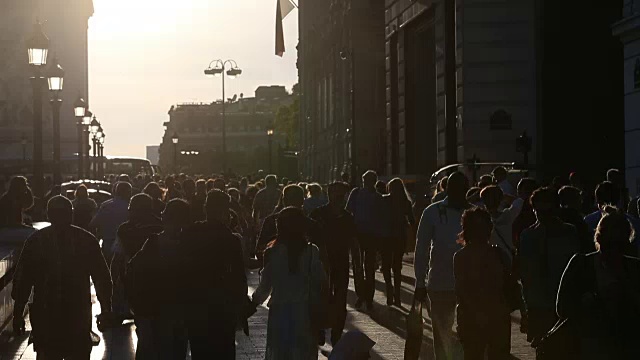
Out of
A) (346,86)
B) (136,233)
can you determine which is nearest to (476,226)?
(136,233)

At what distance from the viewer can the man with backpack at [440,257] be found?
1201 cm

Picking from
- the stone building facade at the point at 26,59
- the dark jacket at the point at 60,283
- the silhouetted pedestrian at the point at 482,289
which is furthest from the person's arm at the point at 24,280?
the stone building facade at the point at 26,59

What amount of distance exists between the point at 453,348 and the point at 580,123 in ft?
80.9

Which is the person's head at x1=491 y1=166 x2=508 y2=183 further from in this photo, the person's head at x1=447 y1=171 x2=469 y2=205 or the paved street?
the person's head at x1=447 y1=171 x2=469 y2=205

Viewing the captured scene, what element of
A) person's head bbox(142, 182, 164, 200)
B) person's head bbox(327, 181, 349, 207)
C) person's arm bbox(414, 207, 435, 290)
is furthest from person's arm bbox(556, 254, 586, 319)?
person's head bbox(142, 182, 164, 200)

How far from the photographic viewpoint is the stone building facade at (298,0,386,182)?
65.6 meters

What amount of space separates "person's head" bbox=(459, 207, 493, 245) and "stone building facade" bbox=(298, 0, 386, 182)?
44.8 metres

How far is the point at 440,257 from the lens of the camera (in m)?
12.2

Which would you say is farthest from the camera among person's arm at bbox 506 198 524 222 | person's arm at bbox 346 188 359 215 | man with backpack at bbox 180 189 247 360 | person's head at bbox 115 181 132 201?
person's arm at bbox 346 188 359 215

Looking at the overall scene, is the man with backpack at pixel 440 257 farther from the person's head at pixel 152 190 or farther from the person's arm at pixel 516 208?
the person's head at pixel 152 190

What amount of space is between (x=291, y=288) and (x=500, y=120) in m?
24.8

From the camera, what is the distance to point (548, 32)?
35.3 m

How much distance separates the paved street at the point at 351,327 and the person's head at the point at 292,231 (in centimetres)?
388

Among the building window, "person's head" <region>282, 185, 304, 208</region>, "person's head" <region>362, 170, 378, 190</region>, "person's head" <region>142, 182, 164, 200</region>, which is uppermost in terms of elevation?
the building window
